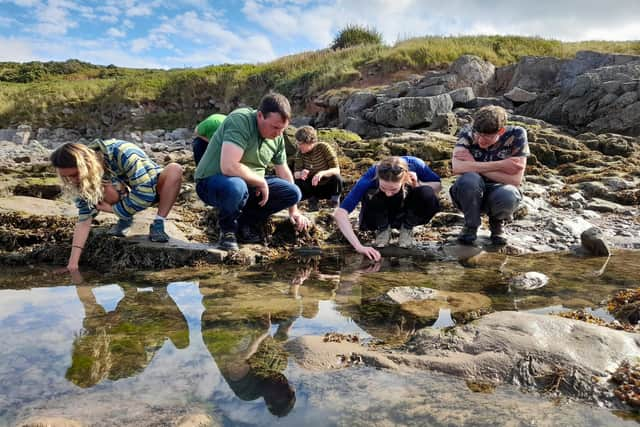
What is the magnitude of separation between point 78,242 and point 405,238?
3.19 metres

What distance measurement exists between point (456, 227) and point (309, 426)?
4.35 m

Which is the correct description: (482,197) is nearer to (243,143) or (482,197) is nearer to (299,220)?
(299,220)

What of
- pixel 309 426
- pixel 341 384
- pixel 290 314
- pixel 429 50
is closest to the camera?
pixel 309 426

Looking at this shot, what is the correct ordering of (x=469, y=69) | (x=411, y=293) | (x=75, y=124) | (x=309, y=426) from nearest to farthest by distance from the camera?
(x=309, y=426), (x=411, y=293), (x=469, y=69), (x=75, y=124)

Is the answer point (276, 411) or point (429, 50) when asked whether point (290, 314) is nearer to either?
point (276, 411)

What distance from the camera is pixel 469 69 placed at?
58.6ft

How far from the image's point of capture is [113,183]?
15.3 ft

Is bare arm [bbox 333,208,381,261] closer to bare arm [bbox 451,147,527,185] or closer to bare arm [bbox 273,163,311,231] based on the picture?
bare arm [bbox 273,163,311,231]

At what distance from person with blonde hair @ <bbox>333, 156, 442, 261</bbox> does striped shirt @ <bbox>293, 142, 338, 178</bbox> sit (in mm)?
1606

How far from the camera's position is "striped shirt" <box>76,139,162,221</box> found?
452cm

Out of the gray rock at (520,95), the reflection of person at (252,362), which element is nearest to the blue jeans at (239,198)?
the reflection of person at (252,362)

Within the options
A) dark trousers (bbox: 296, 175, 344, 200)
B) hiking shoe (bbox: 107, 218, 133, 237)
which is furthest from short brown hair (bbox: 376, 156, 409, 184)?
hiking shoe (bbox: 107, 218, 133, 237)

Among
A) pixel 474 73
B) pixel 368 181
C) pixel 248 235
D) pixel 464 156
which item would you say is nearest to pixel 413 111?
pixel 474 73

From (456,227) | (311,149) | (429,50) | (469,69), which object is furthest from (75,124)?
(456,227)
